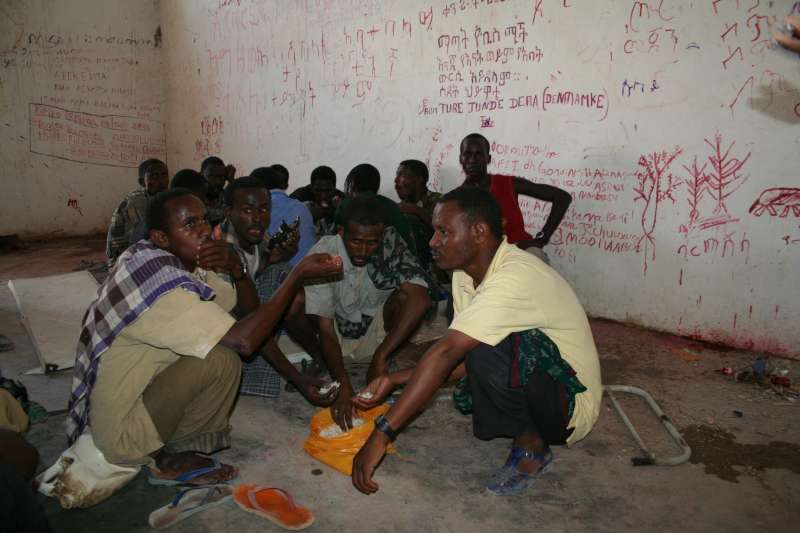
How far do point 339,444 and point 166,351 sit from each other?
31.9 inches

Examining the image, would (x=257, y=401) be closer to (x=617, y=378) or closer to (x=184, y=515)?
(x=184, y=515)

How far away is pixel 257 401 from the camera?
3238mm

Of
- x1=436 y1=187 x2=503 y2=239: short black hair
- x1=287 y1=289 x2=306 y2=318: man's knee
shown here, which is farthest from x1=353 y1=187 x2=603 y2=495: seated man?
x1=287 y1=289 x2=306 y2=318: man's knee

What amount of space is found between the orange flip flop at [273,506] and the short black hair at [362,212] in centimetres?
129

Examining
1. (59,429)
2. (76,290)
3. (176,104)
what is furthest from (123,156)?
(59,429)

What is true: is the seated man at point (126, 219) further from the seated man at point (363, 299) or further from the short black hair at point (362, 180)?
the seated man at point (363, 299)

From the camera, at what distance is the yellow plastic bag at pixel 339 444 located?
Answer: 101 inches

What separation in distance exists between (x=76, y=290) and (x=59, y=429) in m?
2.74

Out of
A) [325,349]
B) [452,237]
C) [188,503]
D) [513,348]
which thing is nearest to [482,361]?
[513,348]

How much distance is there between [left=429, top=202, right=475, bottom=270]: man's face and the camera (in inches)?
92.9

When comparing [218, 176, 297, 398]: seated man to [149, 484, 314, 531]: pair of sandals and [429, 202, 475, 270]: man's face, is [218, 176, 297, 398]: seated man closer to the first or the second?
[149, 484, 314, 531]: pair of sandals

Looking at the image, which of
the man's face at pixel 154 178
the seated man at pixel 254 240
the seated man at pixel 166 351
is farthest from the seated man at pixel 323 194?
the seated man at pixel 166 351

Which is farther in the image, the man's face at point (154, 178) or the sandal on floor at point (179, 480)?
the man's face at point (154, 178)

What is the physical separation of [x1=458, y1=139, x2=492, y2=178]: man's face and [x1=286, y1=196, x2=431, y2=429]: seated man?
1.32 meters
